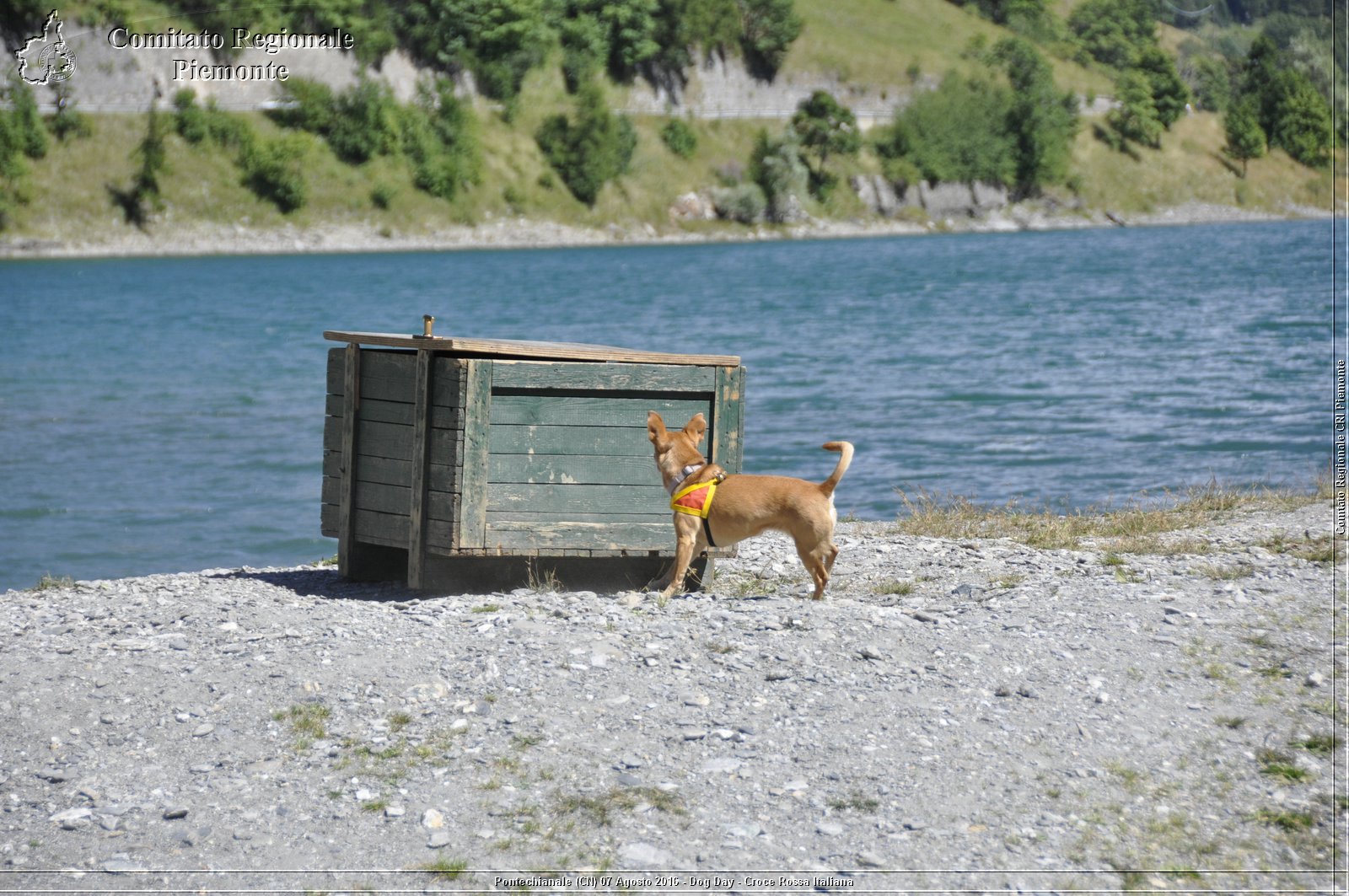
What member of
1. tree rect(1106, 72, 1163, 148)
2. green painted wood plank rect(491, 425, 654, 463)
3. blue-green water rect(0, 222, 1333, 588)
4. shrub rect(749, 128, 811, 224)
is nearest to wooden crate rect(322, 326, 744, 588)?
green painted wood plank rect(491, 425, 654, 463)

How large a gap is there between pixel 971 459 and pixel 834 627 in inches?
532

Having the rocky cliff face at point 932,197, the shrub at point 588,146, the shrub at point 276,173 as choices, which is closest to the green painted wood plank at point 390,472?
the shrub at point 276,173

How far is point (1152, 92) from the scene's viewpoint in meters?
142

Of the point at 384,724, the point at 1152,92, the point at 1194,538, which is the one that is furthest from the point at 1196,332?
the point at 1152,92

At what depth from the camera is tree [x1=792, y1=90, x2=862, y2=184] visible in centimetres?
12512

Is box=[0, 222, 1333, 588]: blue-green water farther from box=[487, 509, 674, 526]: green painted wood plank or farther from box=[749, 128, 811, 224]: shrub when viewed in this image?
box=[749, 128, 811, 224]: shrub

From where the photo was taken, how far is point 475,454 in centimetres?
962

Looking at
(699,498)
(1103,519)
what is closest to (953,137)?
(1103,519)

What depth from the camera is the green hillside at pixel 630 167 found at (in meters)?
90.4

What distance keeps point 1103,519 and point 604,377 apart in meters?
6.42

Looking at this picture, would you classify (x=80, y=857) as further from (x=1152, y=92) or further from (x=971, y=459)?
(x=1152, y=92)

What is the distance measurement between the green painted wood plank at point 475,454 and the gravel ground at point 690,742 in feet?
1.75

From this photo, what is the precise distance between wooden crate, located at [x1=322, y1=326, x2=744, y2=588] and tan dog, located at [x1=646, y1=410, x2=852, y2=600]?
0.64 metres

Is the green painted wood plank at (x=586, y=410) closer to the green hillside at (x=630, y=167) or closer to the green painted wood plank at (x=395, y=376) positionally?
the green painted wood plank at (x=395, y=376)
